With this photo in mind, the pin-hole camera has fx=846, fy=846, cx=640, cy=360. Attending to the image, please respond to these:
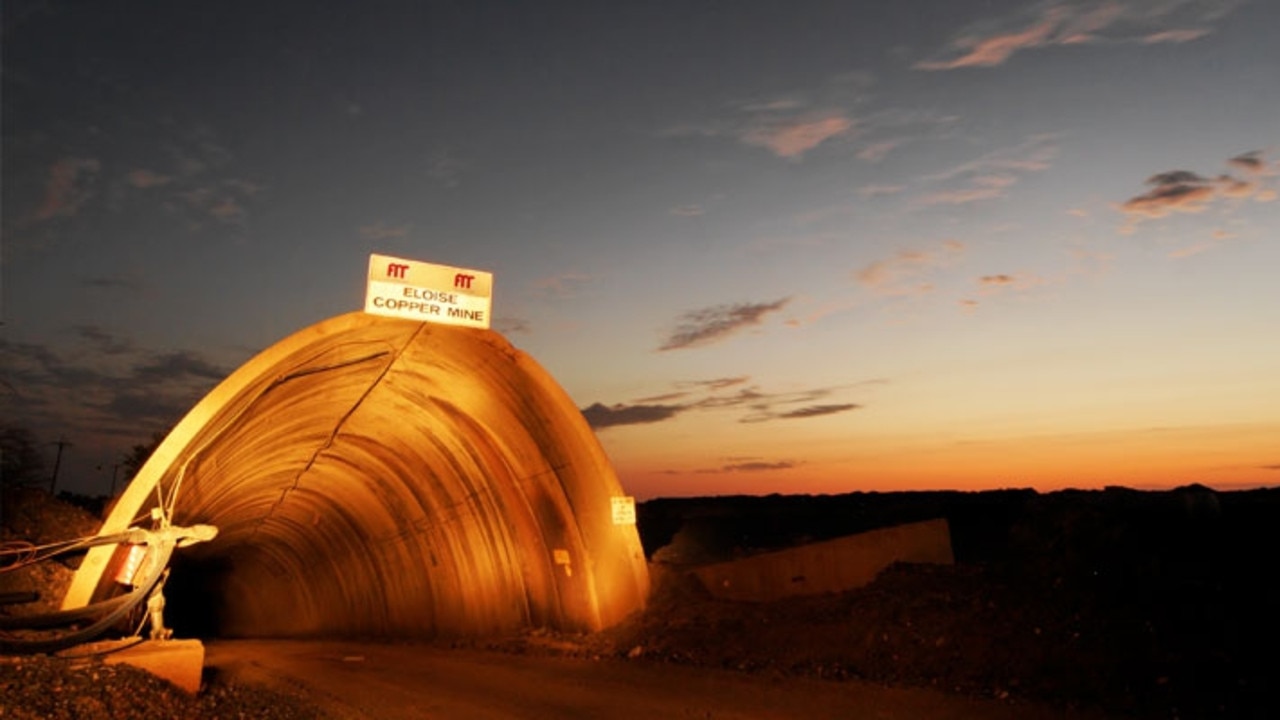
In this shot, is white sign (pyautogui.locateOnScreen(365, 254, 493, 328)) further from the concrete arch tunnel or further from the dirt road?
the dirt road

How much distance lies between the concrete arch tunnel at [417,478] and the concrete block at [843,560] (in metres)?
2.47

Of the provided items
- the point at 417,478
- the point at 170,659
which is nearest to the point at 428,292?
the point at 170,659

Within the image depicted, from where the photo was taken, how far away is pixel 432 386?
16.0 meters

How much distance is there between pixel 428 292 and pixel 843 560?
9.16 m

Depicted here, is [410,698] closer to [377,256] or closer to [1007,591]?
[377,256]

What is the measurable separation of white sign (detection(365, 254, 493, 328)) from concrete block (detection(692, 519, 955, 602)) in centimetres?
774

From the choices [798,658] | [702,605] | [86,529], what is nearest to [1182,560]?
[798,658]

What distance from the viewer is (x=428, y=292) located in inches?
518

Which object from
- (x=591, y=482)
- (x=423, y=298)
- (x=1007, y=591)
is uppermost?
(x=423, y=298)

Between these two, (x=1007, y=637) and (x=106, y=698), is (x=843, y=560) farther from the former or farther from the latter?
(x=106, y=698)

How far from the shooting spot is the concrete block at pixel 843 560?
626 inches

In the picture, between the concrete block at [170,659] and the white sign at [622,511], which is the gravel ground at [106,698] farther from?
the white sign at [622,511]

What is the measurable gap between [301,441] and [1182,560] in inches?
655

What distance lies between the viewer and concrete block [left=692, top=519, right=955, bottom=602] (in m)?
15.9
